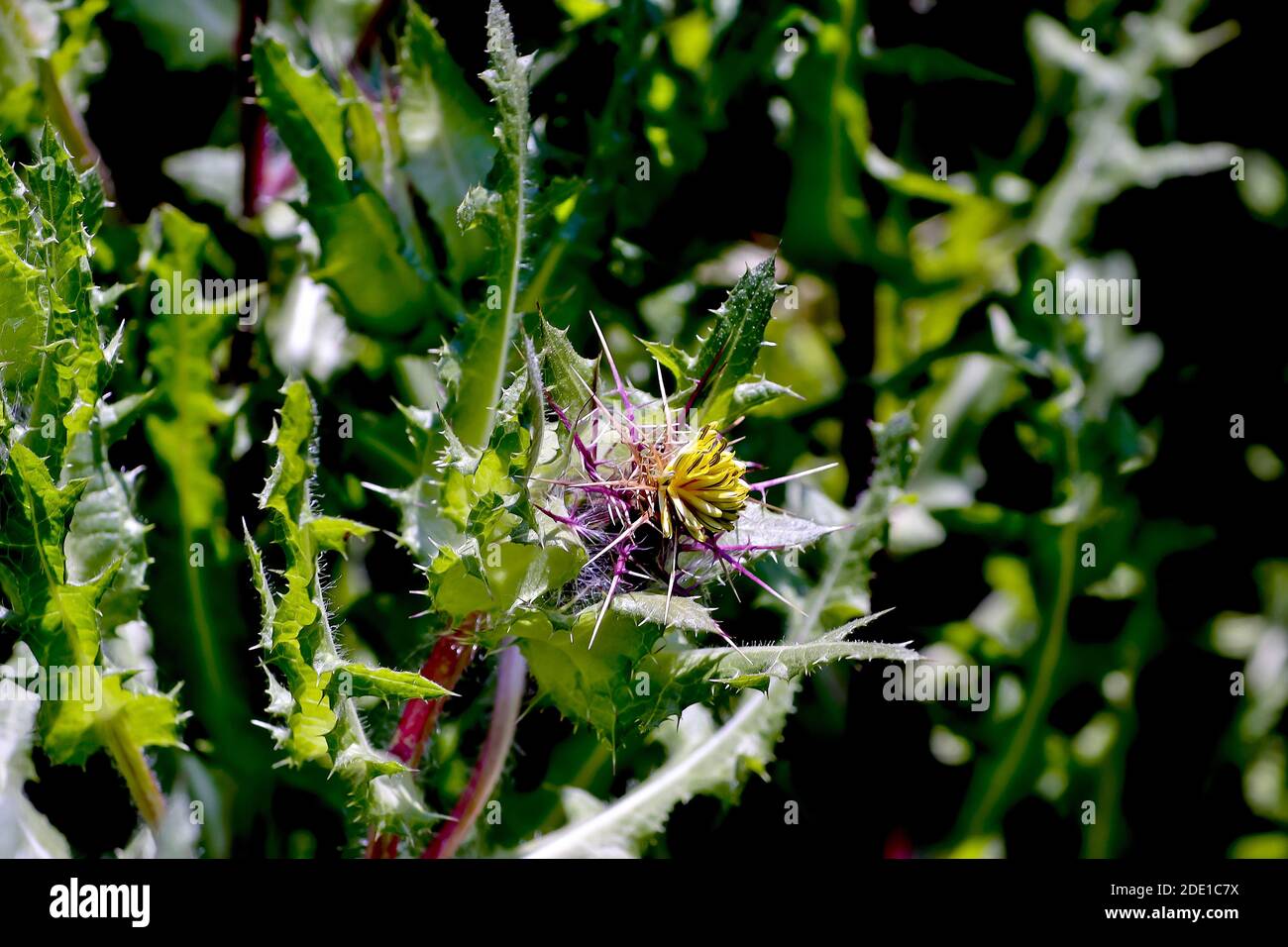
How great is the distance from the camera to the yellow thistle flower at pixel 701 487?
0.87m

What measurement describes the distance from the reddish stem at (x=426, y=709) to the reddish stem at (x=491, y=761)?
0.25ft

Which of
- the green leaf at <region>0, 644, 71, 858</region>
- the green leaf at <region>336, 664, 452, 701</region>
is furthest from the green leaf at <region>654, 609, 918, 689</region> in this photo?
the green leaf at <region>0, 644, 71, 858</region>

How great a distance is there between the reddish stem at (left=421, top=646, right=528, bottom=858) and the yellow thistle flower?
0.35 metres

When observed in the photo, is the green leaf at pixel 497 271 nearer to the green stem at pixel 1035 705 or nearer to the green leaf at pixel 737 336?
the green leaf at pixel 737 336

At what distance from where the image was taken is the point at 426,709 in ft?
3.39

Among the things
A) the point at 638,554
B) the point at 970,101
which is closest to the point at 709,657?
the point at 638,554

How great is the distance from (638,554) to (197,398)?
0.64 meters

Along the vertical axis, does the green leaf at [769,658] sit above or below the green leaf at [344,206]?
below

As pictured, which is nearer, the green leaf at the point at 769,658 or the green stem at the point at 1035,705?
the green leaf at the point at 769,658

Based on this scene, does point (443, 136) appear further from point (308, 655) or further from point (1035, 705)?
point (1035, 705)

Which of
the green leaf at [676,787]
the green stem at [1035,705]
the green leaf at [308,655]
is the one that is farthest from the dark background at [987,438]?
the green leaf at [308,655]

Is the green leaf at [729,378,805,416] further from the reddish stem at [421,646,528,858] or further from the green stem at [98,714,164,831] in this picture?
the green stem at [98,714,164,831]

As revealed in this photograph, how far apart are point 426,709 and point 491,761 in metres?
0.15
